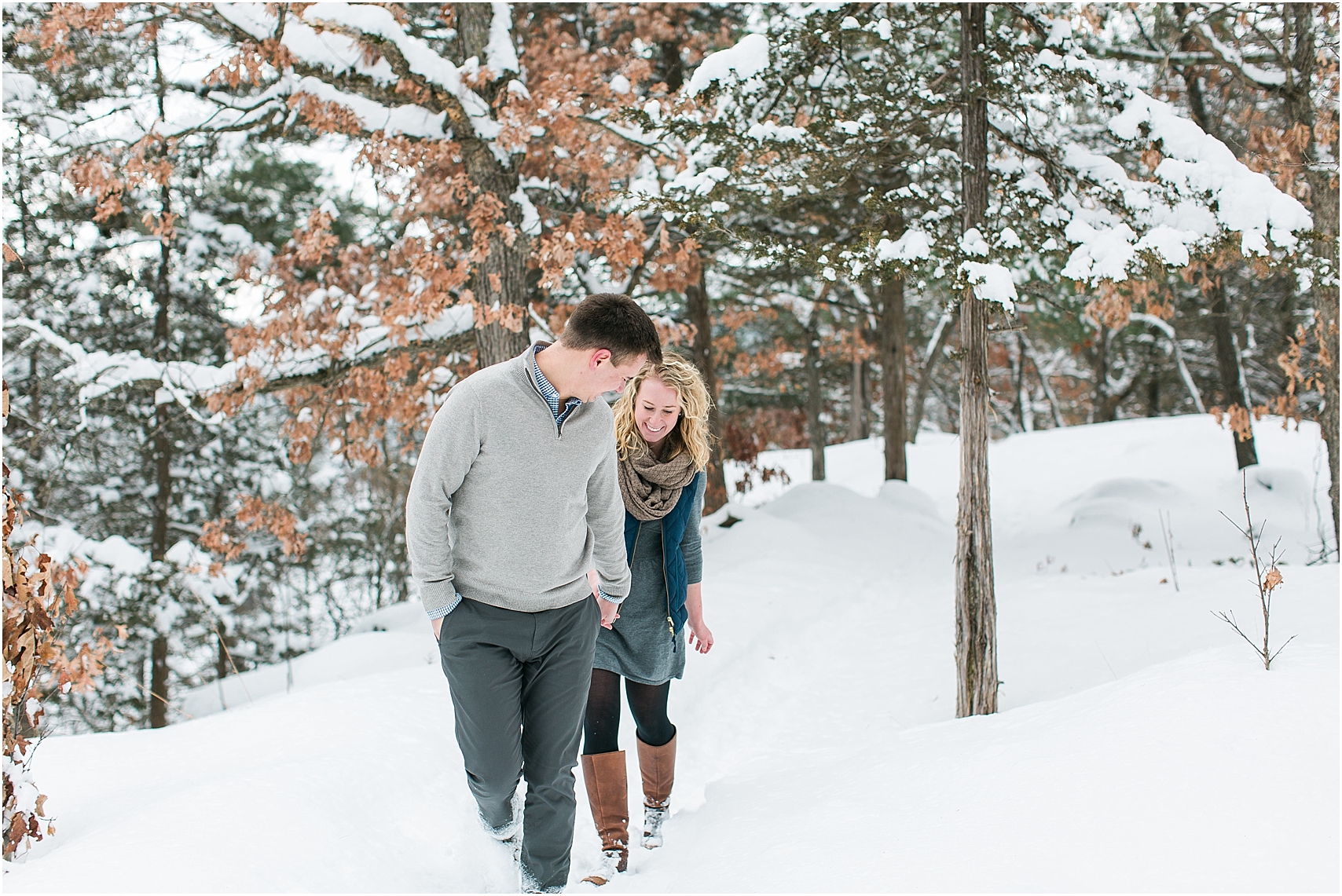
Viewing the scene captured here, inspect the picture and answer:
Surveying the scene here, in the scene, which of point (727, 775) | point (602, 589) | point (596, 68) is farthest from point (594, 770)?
point (596, 68)

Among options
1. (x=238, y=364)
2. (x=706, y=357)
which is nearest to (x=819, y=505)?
(x=706, y=357)

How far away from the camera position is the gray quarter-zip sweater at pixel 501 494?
108 inches

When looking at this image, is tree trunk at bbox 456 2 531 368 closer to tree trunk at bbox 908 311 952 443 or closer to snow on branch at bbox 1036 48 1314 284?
snow on branch at bbox 1036 48 1314 284

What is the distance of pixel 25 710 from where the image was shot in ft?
10.1

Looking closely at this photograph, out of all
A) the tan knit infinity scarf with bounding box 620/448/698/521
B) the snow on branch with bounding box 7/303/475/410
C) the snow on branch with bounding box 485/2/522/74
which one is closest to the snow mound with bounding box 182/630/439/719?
the snow on branch with bounding box 7/303/475/410

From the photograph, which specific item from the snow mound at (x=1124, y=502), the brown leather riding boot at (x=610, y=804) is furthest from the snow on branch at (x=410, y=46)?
the snow mound at (x=1124, y=502)

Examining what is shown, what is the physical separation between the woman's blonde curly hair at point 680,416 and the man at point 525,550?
1.50ft

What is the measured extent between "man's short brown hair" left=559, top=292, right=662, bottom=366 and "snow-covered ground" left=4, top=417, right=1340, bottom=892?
177cm

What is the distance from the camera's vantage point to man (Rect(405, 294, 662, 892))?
9.05 ft

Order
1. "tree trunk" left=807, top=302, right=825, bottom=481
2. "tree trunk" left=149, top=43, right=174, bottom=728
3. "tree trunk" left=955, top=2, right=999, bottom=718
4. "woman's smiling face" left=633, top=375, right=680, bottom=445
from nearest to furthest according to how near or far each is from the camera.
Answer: "woman's smiling face" left=633, top=375, right=680, bottom=445
"tree trunk" left=955, top=2, right=999, bottom=718
"tree trunk" left=149, top=43, right=174, bottom=728
"tree trunk" left=807, top=302, right=825, bottom=481

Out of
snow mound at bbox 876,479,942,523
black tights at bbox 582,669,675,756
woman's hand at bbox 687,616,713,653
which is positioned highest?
woman's hand at bbox 687,616,713,653

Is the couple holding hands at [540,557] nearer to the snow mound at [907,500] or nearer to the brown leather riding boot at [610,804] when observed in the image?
the brown leather riding boot at [610,804]

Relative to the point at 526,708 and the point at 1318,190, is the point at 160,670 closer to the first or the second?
the point at 526,708

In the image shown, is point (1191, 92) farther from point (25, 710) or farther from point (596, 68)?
point (25, 710)
